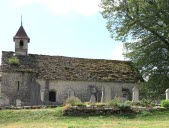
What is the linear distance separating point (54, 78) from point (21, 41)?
24.9 ft

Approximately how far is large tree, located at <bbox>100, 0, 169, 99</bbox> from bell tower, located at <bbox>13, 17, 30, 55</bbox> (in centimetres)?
997

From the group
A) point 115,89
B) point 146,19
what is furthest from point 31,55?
point 146,19

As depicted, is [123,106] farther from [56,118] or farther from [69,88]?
[69,88]

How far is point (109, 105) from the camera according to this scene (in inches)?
1053

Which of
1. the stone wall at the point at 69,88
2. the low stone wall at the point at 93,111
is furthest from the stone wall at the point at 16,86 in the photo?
the low stone wall at the point at 93,111

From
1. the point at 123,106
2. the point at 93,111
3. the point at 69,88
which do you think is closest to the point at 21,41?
the point at 69,88

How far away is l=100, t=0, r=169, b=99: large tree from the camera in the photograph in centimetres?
3909

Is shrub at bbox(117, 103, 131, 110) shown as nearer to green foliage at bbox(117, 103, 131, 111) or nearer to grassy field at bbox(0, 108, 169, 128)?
green foliage at bbox(117, 103, 131, 111)

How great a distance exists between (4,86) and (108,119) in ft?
65.4

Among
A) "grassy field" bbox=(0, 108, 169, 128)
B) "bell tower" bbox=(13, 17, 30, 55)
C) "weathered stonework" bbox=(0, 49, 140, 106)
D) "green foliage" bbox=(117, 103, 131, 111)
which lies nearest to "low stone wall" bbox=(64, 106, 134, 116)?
"green foliage" bbox=(117, 103, 131, 111)

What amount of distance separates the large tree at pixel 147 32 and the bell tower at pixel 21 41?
9967 mm

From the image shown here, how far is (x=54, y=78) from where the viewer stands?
41906 mm

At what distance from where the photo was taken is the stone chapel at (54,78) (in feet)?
136

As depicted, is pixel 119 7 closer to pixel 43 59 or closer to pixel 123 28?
pixel 123 28
